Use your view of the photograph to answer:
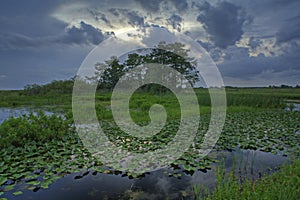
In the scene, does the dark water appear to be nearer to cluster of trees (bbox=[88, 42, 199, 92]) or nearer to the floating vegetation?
the floating vegetation

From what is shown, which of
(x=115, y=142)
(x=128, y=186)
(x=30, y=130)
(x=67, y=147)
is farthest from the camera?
(x=115, y=142)

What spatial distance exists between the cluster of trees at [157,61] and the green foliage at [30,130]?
23893 millimetres

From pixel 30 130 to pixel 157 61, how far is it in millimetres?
25445

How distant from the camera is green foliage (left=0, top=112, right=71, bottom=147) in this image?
562 cm

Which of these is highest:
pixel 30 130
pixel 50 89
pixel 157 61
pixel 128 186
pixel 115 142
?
pixel 157 61

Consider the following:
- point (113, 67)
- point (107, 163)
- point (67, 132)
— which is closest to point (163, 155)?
point (107, 163)

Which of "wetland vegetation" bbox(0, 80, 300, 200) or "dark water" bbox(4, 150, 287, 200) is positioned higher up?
"wetland vegetation" bbox(0, 80, 300, 200)

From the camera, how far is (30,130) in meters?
6.03

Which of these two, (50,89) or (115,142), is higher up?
(50,89)

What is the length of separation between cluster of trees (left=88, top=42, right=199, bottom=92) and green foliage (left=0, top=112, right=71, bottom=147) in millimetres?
23893

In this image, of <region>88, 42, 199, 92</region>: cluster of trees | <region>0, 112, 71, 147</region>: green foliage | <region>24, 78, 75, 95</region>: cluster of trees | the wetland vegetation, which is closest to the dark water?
the wetland vegetation

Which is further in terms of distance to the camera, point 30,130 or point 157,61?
point 157,61

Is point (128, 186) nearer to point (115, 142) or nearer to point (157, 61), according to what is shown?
point (115, 142)

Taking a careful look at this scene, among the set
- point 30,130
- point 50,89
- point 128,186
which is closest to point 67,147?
point 30,130
